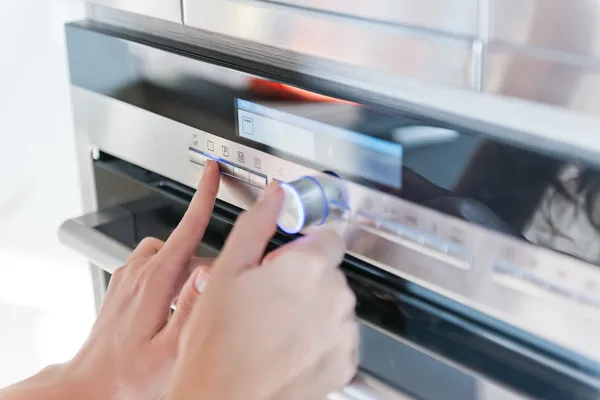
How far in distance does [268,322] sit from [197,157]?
0.19m

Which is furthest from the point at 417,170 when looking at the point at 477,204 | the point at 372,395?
the point at 372,395

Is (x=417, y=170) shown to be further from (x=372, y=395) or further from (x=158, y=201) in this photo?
(x=158, y=201)

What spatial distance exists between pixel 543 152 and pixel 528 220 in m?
0.04

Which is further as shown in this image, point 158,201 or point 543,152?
point 158,201

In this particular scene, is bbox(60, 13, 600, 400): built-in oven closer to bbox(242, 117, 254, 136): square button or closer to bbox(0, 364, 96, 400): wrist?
bbox(242, 117, 254, 136): square button

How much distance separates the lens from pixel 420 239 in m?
0.45

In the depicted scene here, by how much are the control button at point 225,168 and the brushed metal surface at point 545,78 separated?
0.75ft

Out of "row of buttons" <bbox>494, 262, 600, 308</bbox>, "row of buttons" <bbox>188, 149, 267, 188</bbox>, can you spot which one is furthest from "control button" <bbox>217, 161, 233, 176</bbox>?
"row of buttons" <bbox>494, 262, 600, 308</bbox>

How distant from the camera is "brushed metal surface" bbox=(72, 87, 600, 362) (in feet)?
1.29

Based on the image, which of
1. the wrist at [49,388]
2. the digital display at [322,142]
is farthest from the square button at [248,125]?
the wrist at [49,388]

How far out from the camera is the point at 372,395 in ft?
1.64

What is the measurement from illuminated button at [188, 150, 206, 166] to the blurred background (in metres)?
0.21

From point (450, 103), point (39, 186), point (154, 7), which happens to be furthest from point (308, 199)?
point (39, 186)

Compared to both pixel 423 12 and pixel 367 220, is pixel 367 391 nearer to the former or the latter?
pixel 367 220
